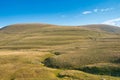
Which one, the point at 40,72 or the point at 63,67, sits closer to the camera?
the point at 40,72

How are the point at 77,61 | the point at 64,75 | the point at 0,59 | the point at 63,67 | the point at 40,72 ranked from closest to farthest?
the point at 64,75
the point at 40,72
the point at 63,67
the point at 77,61
the point at 0,59

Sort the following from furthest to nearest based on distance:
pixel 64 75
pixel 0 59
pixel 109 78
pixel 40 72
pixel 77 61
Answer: pixel 0 59, pixel 77 61, pixel 40 72, pixel 64 75, pixel 109 78

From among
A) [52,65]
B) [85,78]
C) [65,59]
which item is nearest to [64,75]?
[85,78]

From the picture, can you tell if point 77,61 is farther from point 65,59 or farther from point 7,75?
point 7,75

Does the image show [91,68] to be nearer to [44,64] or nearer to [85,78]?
[85,78]

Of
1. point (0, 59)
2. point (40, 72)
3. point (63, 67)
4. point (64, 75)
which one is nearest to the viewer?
point (64, 75)

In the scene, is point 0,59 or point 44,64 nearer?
point 44,64

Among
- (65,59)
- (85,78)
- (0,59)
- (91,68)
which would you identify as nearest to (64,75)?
(85,78)

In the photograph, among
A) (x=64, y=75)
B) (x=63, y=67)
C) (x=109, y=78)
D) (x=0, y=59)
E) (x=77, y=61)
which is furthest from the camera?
(x=0, y=59)
